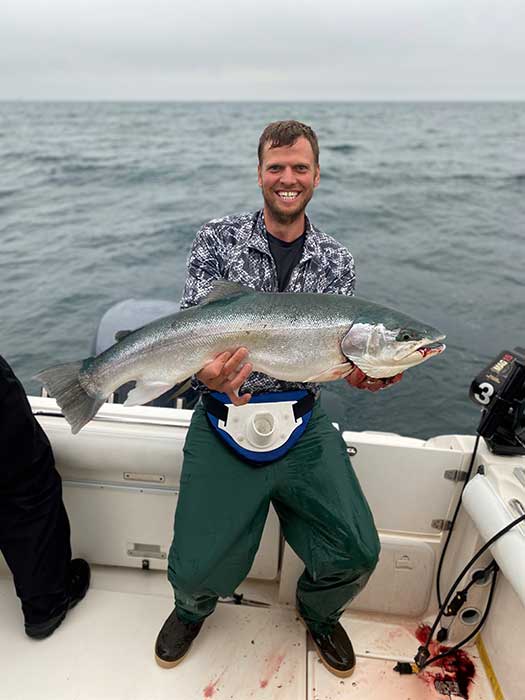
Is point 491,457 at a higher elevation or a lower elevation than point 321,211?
higher

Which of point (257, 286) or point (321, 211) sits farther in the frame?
point (321, 211)

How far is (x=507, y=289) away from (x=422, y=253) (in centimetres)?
371

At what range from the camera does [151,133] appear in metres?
46.7

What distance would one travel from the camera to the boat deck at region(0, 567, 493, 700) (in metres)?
2.94

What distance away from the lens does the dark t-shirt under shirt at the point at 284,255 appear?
334cm

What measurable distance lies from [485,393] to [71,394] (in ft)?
7.25

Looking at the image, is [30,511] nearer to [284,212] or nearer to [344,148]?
[284,212]

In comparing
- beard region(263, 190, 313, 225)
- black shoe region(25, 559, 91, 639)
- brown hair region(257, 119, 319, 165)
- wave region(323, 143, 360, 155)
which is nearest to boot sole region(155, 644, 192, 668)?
black shoe region(25, 559, 91, 639)

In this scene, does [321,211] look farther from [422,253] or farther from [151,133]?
[151,133]

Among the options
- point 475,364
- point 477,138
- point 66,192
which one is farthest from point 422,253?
point 477,138

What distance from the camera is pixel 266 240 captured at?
331 cm

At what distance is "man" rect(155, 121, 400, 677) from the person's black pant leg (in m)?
0.69

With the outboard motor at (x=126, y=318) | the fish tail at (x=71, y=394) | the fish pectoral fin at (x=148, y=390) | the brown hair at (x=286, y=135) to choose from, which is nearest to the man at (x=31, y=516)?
the fish tail at (x=71, y=394)

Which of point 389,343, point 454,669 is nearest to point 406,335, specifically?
point 389,343
